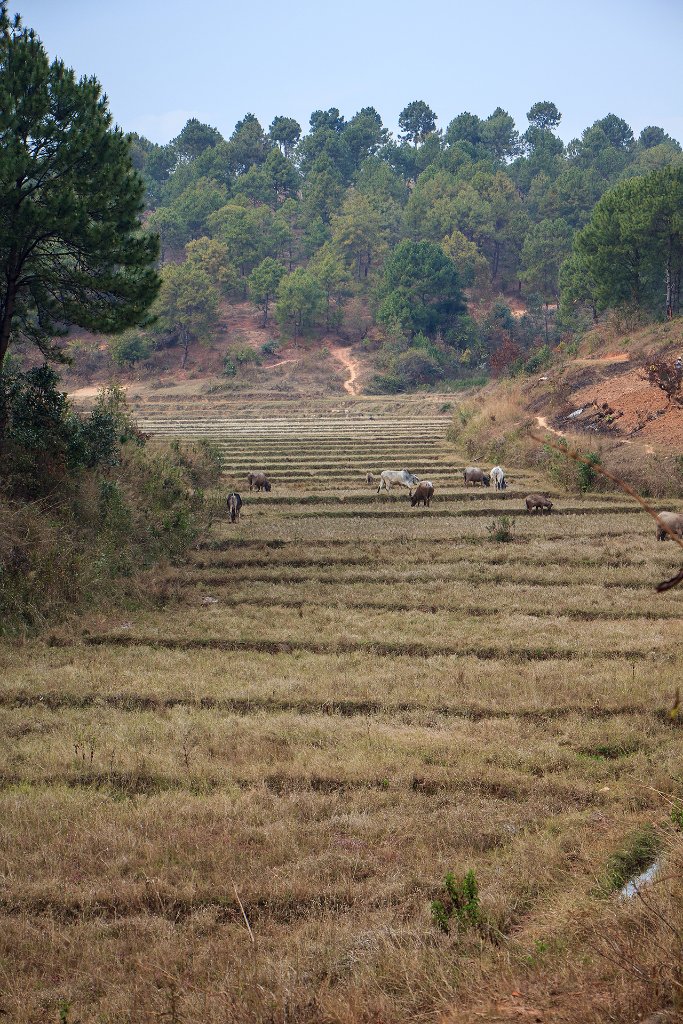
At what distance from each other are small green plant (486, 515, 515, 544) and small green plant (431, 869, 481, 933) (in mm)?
14444

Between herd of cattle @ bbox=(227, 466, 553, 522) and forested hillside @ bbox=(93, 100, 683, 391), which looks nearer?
herd of cattle @ bbox=(227, 466, 553, 522)

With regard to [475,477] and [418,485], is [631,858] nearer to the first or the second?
[418,485]

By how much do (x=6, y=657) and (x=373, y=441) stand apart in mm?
27866

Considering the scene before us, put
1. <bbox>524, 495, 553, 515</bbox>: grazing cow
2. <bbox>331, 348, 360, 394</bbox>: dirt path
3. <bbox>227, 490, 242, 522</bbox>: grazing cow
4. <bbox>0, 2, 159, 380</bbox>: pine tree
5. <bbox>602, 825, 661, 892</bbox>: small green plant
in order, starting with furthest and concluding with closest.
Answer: <bbox>331, 348, 360, 394</bbox>: dirt path → <bbox>524, 495, 553, 515</bbox>: grazing cow → <bbox>227, 490, 242, 522</bbox>: grazing cow → <bbox>0, 2, 159, 380</bbox>: pine tree → <bbox>602, 825, 661, 892</bbox>: small green plant

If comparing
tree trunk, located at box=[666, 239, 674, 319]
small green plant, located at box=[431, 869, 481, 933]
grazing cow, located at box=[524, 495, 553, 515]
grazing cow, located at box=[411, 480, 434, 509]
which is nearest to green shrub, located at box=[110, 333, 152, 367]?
tree trunk, located at box=[666, 239, 674, 319]

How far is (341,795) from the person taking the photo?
768 centimetres

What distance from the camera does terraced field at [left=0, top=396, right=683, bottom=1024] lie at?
4.87m

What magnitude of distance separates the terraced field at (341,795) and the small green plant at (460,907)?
0.07m

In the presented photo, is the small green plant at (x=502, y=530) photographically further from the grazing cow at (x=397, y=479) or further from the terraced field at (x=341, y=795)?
the grazing cow at (x=397, y=479)

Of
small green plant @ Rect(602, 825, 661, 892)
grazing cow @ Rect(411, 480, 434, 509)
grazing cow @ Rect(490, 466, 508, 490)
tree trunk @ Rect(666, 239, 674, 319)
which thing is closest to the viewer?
small green plant @ Rect(602, 825, 661, 892)

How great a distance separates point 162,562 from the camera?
17.2 metres

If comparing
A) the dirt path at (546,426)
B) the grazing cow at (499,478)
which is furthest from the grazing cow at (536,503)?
the dirt path at (546,426)

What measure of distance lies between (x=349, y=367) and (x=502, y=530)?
55.1 meters

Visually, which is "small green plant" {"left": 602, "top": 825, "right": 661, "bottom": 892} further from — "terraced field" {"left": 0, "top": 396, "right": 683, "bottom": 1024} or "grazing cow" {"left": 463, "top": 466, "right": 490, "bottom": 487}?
"grazing cow" {"left": 463, "top": 466, "right": 490, "bottom": 487}
